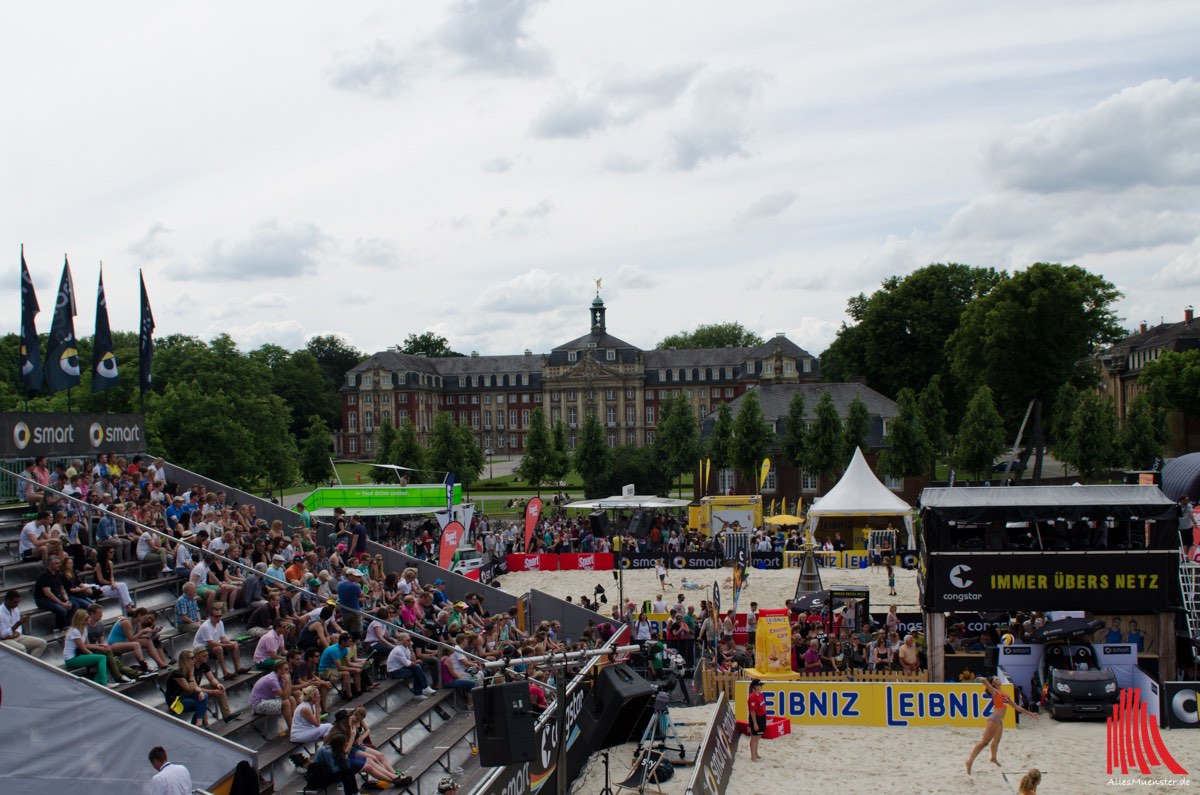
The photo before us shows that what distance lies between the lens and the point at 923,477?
58.8m

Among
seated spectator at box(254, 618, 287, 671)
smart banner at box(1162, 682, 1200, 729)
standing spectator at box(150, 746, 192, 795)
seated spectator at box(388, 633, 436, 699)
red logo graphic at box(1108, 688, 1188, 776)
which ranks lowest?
red logo graphic at box(1108, 688, 1188, 776)

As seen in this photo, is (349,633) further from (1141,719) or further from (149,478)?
(1141,719)

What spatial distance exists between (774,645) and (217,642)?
9.78m

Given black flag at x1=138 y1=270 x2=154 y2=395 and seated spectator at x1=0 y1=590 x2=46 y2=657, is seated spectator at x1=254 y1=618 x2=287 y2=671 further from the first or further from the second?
black flag at x1=138 y1=270 x2=154 y2=395

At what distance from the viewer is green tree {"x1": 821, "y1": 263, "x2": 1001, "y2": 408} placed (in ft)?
259

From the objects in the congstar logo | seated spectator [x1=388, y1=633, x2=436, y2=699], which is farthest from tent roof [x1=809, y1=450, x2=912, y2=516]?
seated spectator [x1=388, y1=633, x2=436, y2=699]

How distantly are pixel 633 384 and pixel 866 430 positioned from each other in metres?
62.7

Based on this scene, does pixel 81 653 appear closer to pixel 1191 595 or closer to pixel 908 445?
pixel 1191 595

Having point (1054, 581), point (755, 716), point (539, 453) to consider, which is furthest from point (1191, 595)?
point (539, 453)

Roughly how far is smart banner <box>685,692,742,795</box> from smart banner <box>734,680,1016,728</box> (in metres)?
1.51

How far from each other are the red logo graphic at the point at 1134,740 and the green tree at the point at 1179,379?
5432cm

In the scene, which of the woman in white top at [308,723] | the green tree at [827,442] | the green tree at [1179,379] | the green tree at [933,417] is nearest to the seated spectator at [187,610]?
the woman in white top at [308,723]

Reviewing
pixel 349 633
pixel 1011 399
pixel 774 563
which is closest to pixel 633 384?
pixel 1011 399

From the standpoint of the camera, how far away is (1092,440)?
54875 millimetres
